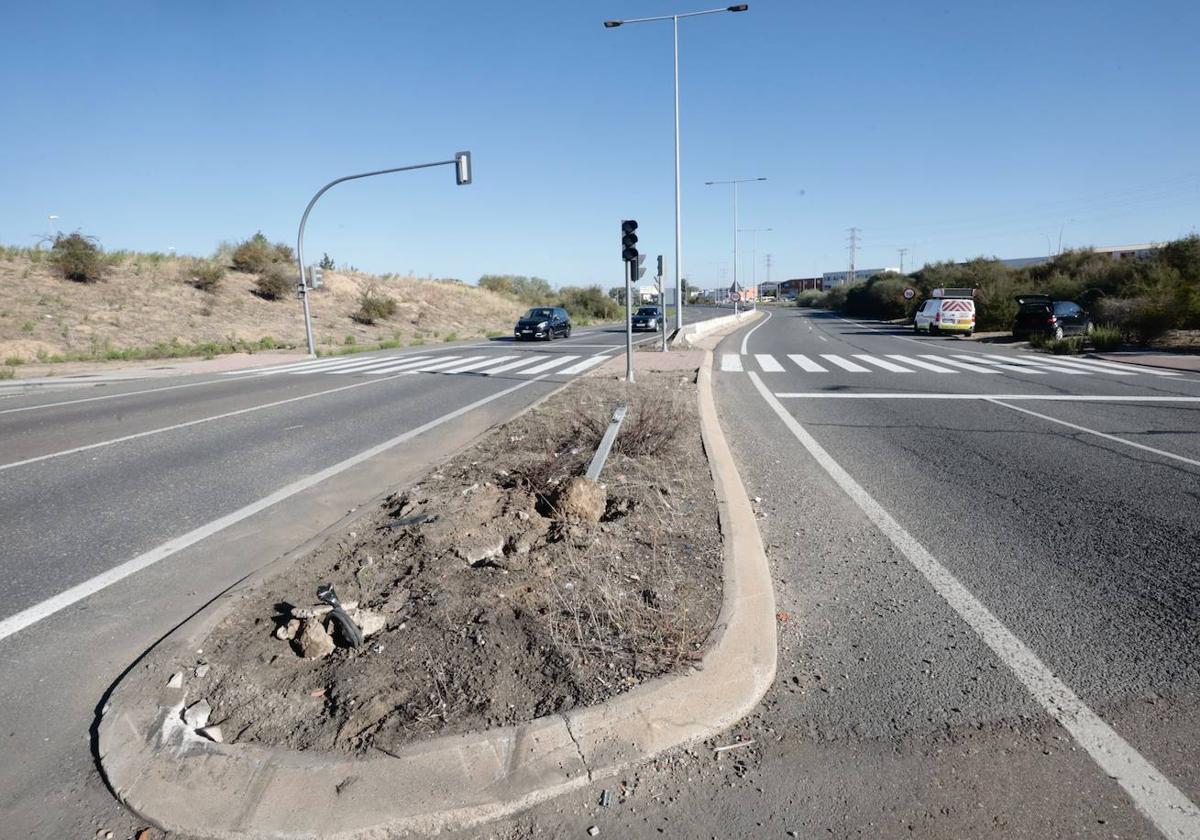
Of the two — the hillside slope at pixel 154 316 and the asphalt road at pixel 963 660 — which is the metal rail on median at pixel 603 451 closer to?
the asphalt road at pixel 963 660

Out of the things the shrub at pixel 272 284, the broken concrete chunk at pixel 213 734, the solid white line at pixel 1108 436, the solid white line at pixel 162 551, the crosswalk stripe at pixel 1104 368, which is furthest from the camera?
the shrub at pixel 272 284

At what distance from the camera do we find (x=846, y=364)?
19.4 m

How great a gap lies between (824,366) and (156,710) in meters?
18.1

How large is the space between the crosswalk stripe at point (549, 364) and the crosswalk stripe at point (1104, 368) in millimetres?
13341

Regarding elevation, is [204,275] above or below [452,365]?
above

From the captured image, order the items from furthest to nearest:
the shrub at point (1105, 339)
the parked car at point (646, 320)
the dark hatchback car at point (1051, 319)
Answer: the parked car at point (646, 320) → the dark hatchback car at point (1051, 319) → the shrub at point (1105, 339)

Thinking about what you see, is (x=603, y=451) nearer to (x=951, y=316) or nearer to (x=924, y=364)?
(x=924, y=364)

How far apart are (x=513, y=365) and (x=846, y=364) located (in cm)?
928

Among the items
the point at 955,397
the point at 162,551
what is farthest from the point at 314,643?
the point at 955,397

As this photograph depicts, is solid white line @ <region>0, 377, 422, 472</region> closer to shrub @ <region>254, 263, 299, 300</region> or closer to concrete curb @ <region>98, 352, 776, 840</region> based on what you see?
concrete curb @ <region>98, 352, 776, 840</region>

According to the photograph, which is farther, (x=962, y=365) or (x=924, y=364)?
(x=924, y=364)

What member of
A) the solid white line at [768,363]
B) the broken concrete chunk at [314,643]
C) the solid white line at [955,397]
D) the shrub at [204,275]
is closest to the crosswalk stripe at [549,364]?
the solid white line at [768,363]

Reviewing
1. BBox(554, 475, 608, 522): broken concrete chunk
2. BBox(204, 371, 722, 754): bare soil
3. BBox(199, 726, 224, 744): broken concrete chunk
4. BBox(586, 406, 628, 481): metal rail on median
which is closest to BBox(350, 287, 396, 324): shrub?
BBox(586, 406, 628, 481): metal rail on median

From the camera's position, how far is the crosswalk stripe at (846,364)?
17703 mm
